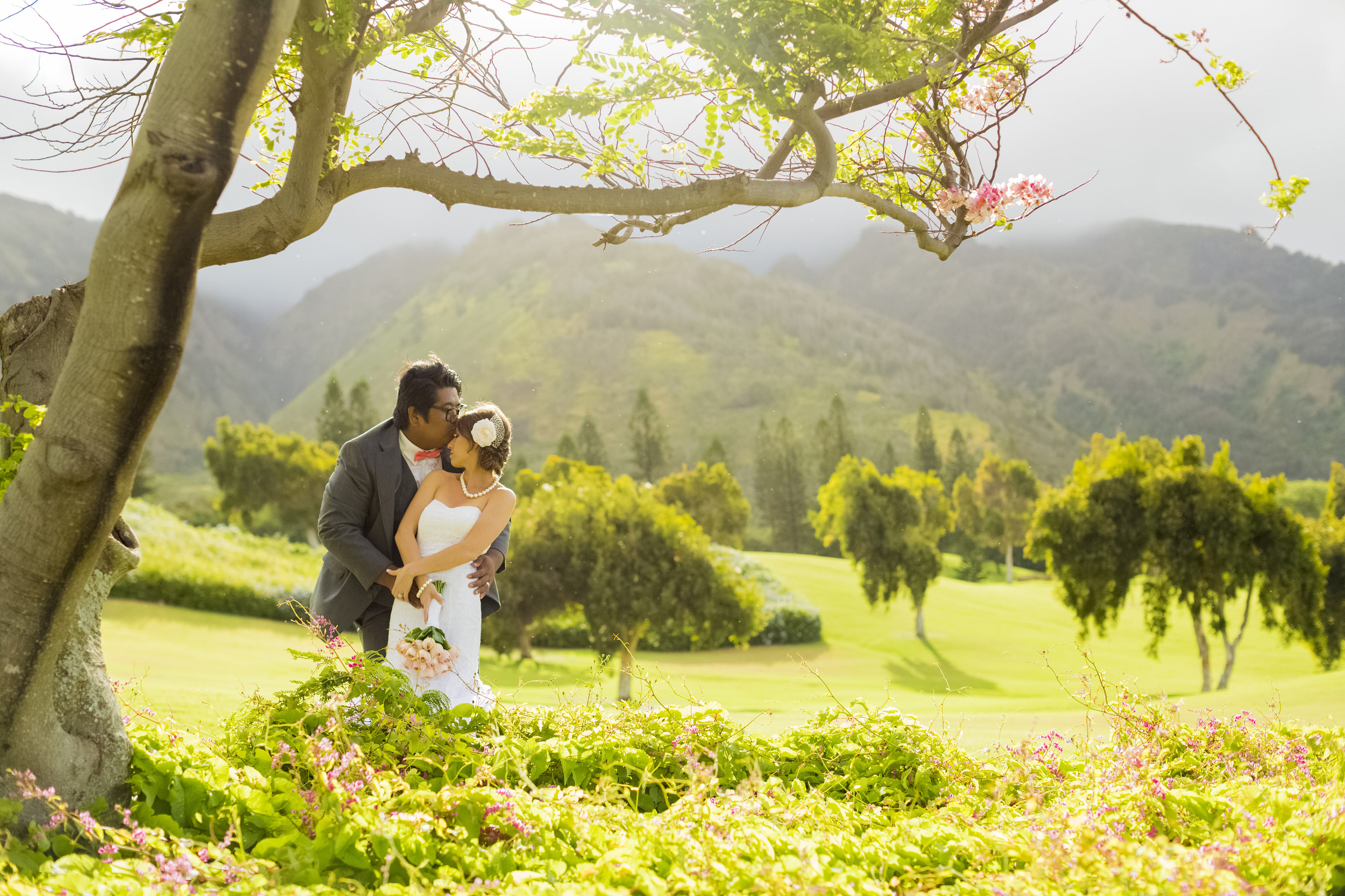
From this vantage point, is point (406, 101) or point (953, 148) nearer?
point (406, 101)

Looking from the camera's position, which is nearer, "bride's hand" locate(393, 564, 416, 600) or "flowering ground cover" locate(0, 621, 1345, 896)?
"flowering ground cover" locate(0, 621, 1345, 896)

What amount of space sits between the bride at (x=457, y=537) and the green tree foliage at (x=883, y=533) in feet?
74.6

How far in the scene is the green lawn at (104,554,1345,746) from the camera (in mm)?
9461

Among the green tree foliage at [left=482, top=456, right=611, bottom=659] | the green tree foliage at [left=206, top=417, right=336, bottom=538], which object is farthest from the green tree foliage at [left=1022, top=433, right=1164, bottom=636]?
the green tree foliage at [left=206, top=417, right=336, bottom=538]

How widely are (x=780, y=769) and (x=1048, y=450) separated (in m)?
117

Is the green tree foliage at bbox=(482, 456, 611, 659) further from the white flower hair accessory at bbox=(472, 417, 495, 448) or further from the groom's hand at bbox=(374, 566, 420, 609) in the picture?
the white flower hair accessory at bbox=(472, 417, 495, 448)

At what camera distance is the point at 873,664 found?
25422mm

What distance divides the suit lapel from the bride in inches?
2.8

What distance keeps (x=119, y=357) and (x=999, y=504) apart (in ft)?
192

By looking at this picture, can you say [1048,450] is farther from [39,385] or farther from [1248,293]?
[39,385]

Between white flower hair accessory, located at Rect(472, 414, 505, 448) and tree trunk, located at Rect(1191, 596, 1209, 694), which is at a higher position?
white flower hair accessory, located at Rect(472, 414, 505, 448)

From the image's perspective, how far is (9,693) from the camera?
8.54ft

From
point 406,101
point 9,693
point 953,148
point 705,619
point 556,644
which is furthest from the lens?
point 556,644

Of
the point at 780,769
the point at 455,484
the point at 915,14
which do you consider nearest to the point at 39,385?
the point at 455,484
